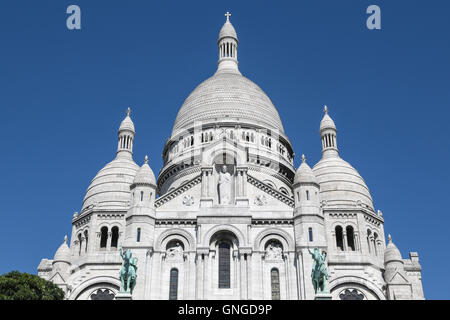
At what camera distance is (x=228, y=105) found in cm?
6306

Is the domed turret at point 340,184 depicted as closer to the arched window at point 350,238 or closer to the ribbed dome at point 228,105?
the arched window at point 350,238

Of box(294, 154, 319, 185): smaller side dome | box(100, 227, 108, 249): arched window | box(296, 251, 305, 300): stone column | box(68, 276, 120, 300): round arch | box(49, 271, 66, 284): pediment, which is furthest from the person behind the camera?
box(100, 227, 108, 249): arched window

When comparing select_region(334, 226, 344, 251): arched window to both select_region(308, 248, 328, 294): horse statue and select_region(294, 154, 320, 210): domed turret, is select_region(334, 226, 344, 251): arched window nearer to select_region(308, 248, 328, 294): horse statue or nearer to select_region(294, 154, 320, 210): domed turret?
select_region(294, 154, 320, 210): domed turret

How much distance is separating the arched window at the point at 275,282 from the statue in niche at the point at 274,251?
87cm

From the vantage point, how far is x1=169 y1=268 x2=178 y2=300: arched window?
4047 centimetres

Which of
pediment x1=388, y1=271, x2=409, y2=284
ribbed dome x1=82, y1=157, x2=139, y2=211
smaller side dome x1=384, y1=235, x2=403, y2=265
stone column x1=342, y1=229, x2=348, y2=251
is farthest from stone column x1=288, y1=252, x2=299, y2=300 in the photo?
ribbed dome x1=82, y1=157, x2=139, y2=211

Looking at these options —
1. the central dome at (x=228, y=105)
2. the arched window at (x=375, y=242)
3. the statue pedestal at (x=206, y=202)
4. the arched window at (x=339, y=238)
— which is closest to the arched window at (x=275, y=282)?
the statue pedestal at (x=206, y=202)

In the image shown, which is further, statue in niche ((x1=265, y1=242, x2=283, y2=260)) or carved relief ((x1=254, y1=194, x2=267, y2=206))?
carved relief ((x1=254, y1=194, x2=267, y2=206))

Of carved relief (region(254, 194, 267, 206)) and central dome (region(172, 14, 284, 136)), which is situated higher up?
central dome (region(172, 14, 284, 136))

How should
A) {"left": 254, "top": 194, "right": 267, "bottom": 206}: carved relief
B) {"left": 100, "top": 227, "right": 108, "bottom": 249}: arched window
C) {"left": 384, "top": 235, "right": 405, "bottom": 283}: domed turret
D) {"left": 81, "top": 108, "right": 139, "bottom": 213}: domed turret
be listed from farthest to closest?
{"left": 81, "top": 108, "right": 139, "bottom": 213}: domed turret
{"left": 100, "top": 227, "right": 108, "bottom": 249}: arched window
{"left": 384, "top": 235, "right": 405, "bottom": 283}: domed turret
{"left": 254, "top": 194, "right": 267, "bottom": 206}: carved relief

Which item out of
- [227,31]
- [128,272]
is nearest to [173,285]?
[128,272]

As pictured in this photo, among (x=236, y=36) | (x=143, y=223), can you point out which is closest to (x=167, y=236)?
(x=143, y=223)

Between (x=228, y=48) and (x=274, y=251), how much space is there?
39667 mm

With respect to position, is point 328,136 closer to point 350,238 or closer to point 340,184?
point 340,184
